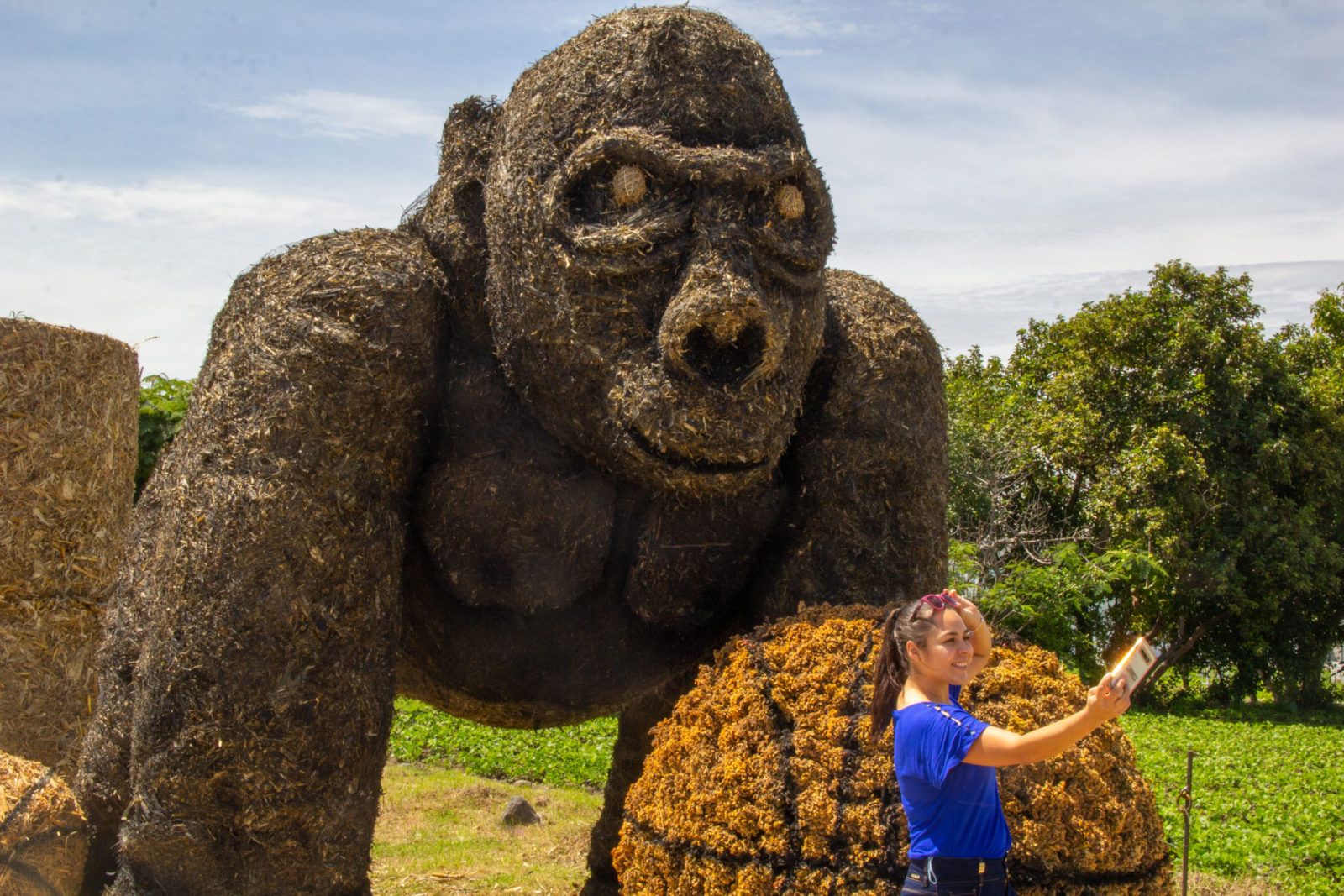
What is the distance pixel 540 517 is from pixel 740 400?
0.74 meters

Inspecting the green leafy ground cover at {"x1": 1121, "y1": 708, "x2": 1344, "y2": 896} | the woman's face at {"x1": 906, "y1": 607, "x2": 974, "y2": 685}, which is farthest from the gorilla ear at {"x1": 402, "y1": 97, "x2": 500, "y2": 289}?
the green leafy ground cover at {"x1": 1121, "y1": 708, "x2": 1344, "y2": 896}

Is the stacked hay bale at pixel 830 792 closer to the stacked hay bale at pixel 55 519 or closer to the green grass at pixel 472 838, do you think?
the green grass at pixel 472 838

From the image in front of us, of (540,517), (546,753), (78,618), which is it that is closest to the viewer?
(540,517)

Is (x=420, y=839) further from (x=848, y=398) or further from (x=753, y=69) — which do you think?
(x=753, y=69)

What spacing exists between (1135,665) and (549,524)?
1.71 m

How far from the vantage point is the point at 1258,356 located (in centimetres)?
1844

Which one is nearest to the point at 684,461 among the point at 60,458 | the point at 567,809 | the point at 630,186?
the point at 630,186

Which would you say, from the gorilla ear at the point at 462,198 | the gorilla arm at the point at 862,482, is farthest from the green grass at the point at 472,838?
the gorilla ear at the point at 462,198

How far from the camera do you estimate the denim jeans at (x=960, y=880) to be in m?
2.08

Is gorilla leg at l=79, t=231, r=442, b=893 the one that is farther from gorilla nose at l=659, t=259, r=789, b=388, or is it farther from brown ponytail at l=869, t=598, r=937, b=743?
brown ponytail at l=869, t=598, r=937, b=743

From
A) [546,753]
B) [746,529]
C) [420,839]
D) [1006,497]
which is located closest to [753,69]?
[746,529]

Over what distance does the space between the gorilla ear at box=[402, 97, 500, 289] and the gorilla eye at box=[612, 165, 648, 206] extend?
0.57m

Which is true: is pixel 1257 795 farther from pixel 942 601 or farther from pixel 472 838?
pixel 942 601

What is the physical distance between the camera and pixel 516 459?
3.14 m
